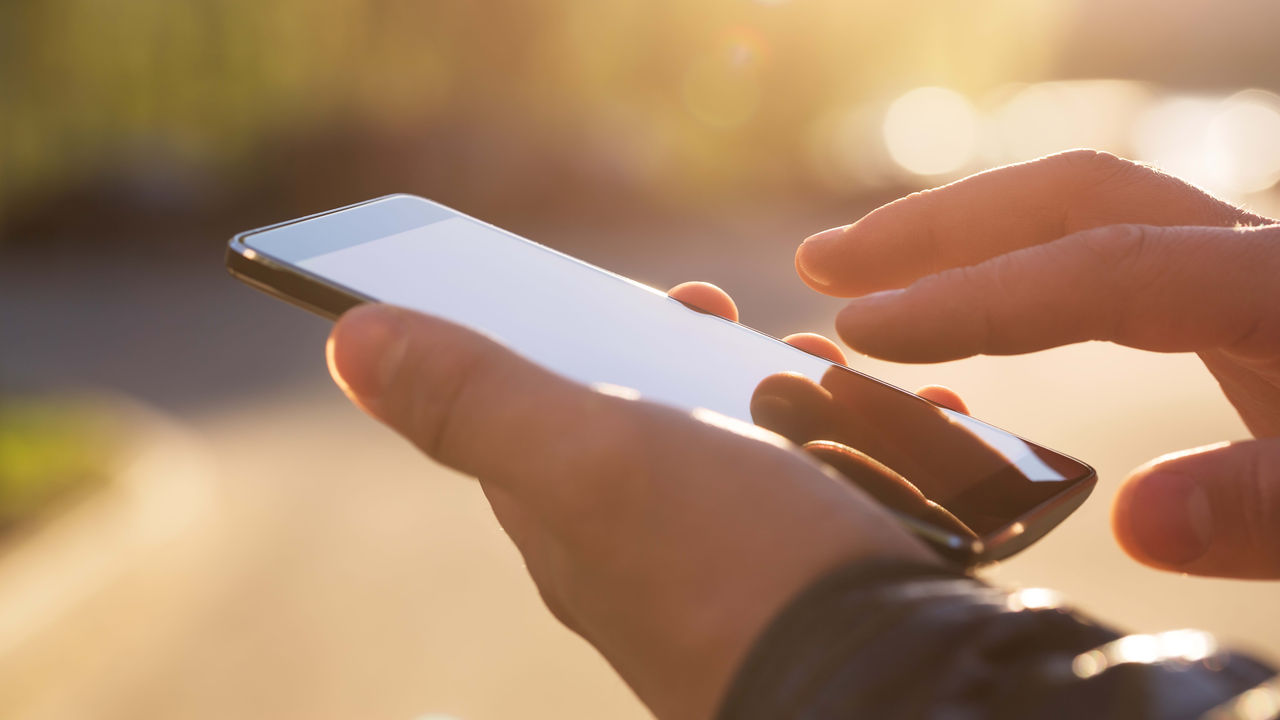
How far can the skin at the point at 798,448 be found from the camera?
4.17ft

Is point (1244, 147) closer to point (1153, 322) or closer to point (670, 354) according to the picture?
point (1153, 322)

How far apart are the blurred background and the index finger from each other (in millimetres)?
1425

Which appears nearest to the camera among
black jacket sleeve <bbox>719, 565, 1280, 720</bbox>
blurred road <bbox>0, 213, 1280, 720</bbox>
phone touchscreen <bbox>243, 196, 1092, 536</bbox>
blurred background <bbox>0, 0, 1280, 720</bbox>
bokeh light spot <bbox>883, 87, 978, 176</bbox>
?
black jacket sleeve <bbox>719, 565, 1280, 720</bbox>

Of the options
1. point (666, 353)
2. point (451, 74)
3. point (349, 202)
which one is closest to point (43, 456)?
point (666, 353)

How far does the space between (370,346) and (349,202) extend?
1755 centimetres

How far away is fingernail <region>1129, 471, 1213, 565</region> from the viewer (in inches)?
65.3

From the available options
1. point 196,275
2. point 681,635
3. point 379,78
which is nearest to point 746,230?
point 379,78

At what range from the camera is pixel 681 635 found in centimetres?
128

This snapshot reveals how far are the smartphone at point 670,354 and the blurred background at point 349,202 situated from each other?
149 centimetres

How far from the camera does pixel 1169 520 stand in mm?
1658

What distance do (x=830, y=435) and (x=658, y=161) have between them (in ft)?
59.1

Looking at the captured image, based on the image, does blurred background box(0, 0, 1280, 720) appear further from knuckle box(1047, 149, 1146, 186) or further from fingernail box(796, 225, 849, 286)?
fingernail box(796, 225, 849, 286)

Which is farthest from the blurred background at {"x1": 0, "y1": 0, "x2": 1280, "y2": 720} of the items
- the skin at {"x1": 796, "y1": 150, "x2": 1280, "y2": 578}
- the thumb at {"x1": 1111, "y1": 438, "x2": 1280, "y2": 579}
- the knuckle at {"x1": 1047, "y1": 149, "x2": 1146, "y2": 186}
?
the thumb at {"x1": 1111, "y1": 438, "x2": 1280, "y2": 579}

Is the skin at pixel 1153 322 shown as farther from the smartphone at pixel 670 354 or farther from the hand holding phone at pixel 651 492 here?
the hand holding phone at pixel 651 492
